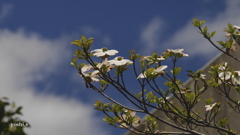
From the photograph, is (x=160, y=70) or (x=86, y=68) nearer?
(x=160, y=70)

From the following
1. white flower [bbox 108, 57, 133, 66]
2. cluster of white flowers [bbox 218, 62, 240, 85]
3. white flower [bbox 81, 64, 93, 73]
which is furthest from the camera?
cluster of white flowers [bbox 218, 62, 240, 85]

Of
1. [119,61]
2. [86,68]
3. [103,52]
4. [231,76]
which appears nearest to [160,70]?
[119,61]

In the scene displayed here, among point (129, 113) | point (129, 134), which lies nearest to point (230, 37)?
point (129, 113)

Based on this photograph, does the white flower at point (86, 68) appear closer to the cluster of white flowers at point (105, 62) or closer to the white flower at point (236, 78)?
the cluster of white flowers at point (105, 62)

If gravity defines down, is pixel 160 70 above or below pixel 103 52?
below

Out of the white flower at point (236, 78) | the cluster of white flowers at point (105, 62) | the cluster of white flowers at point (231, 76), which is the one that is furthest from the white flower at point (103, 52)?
the white flower at point (236, 78)

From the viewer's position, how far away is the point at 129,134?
10672mm

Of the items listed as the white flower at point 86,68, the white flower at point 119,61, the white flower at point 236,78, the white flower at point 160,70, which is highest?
the white flower at point 86,68

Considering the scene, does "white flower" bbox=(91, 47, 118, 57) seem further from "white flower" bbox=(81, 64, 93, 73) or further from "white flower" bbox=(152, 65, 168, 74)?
"white flower" bbox=(152, 65, 168, 74)

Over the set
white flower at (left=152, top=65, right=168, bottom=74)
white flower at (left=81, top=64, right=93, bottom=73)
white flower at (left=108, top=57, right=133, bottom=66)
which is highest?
white flower at (left=81, top=64, right=93, bottom=73)

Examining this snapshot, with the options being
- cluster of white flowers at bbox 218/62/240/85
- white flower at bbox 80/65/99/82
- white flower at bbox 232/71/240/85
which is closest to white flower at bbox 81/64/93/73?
white flower at bbox 80/65/99/82

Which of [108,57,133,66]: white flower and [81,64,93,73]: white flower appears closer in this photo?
[108,57,133,66]: white flower

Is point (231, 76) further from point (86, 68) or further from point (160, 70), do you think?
point (86, 68)

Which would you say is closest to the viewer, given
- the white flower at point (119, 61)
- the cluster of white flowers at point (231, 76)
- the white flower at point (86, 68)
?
the white flower at point (119, 61)
